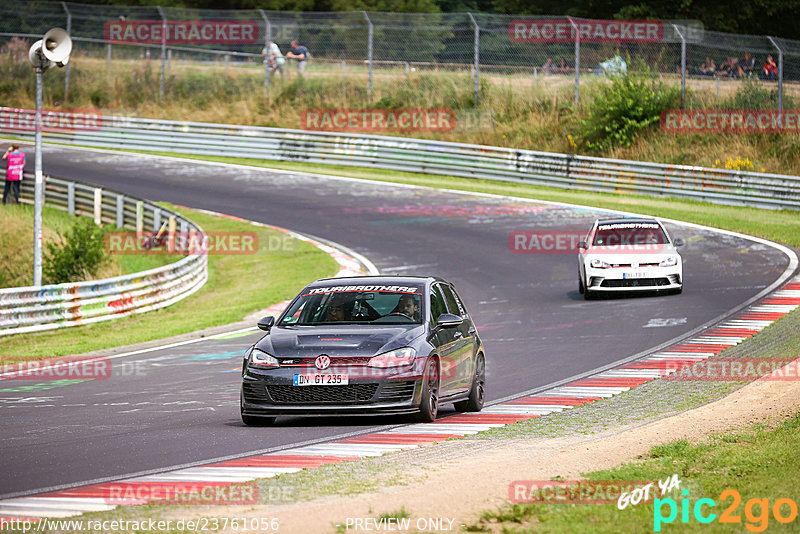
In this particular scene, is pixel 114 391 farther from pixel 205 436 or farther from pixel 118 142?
pixel 118 142

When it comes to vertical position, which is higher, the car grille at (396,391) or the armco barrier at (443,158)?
the armco barrier at (443,158)

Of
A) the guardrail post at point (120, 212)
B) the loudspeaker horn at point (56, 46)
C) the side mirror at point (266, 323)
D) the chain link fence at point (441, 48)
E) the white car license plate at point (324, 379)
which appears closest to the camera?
the white car license plate at point (324, 379)

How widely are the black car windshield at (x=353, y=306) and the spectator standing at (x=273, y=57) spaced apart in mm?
34090

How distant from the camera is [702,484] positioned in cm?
734

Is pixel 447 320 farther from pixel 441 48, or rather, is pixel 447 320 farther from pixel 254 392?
pixel 441 48

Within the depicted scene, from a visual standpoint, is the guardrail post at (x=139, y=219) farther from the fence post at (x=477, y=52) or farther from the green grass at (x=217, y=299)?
the fence post at (x=477, y=52)

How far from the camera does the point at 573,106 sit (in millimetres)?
42125

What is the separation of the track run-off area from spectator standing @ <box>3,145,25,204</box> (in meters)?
3.25

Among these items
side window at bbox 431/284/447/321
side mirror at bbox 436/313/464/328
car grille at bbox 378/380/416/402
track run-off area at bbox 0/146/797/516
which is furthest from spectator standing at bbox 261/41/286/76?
car grille at bbox 378/380/416/402

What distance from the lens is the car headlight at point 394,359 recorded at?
1058 centimetres

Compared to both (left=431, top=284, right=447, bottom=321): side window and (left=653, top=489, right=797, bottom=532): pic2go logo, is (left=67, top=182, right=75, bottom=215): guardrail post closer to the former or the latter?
(left=431, top=284, right=447, bottom=321): side window

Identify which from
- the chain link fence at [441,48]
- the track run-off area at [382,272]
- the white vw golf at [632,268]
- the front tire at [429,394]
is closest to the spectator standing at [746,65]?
the chain link fence at [441,48]

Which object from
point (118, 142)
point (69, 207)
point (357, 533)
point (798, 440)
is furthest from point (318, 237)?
point (357, 533)

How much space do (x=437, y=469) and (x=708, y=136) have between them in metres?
32.1
